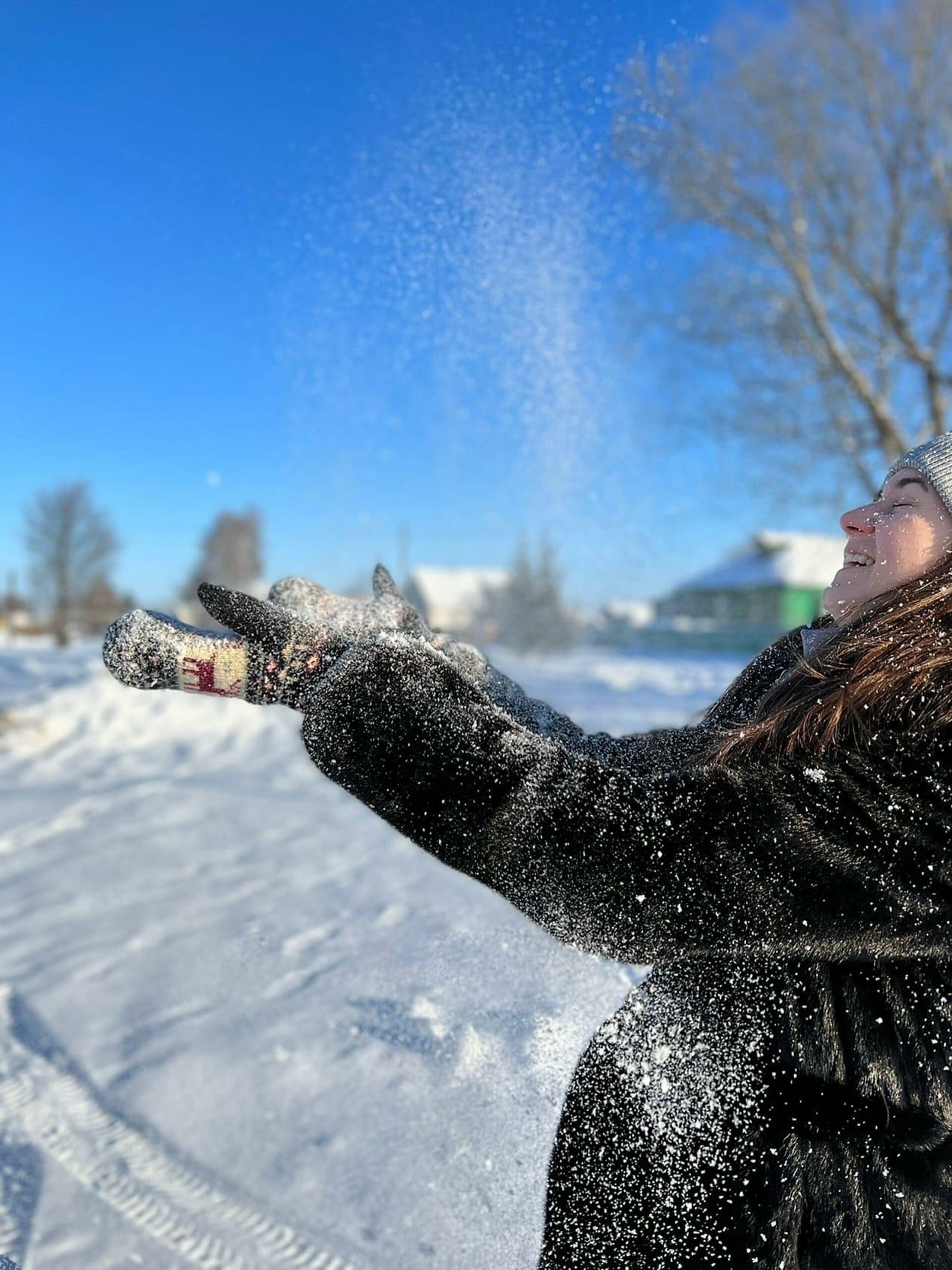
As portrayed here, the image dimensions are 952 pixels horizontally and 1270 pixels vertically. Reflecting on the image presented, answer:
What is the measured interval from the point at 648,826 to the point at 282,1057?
75.5 inches

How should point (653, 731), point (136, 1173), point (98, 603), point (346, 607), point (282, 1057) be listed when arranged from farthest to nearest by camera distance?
point (98, 603) < point (282, 1057) < point (136, 1173) < point (653, 731) < point (346, 607)

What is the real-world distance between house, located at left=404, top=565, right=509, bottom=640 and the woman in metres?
27.5

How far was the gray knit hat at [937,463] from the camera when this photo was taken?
3.43ft

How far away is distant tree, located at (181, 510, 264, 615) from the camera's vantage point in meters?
27.8

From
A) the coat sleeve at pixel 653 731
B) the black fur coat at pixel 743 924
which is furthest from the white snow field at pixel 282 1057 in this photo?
the black fur coat at pixel 743 924

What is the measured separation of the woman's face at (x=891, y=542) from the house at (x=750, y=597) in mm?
21841

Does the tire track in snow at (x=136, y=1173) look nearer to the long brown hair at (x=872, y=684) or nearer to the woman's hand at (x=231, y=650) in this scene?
the woman's hand at (x=231, y=650)

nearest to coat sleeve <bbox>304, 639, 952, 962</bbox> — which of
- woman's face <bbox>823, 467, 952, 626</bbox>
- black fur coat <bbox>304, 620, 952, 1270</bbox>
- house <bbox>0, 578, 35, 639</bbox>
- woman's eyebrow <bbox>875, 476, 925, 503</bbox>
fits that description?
black fur coat <bbox>304, 620, 952, 1270</bbox>

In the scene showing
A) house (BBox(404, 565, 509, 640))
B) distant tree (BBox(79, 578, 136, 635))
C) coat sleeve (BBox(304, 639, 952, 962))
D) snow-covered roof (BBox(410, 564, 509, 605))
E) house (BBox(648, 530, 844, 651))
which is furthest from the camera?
snow-covered roof (BBox(410, 564, 509, 605))

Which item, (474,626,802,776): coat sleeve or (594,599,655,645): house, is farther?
(594,599,655,645): house

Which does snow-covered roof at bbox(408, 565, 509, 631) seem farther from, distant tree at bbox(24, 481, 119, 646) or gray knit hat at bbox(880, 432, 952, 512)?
gray knit hat at bbox(880, 432, 952, 512)

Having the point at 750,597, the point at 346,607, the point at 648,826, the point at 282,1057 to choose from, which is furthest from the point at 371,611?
the point at 750,597

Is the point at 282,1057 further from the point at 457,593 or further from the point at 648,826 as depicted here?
the point at 457,593

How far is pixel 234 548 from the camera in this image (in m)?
28.8
